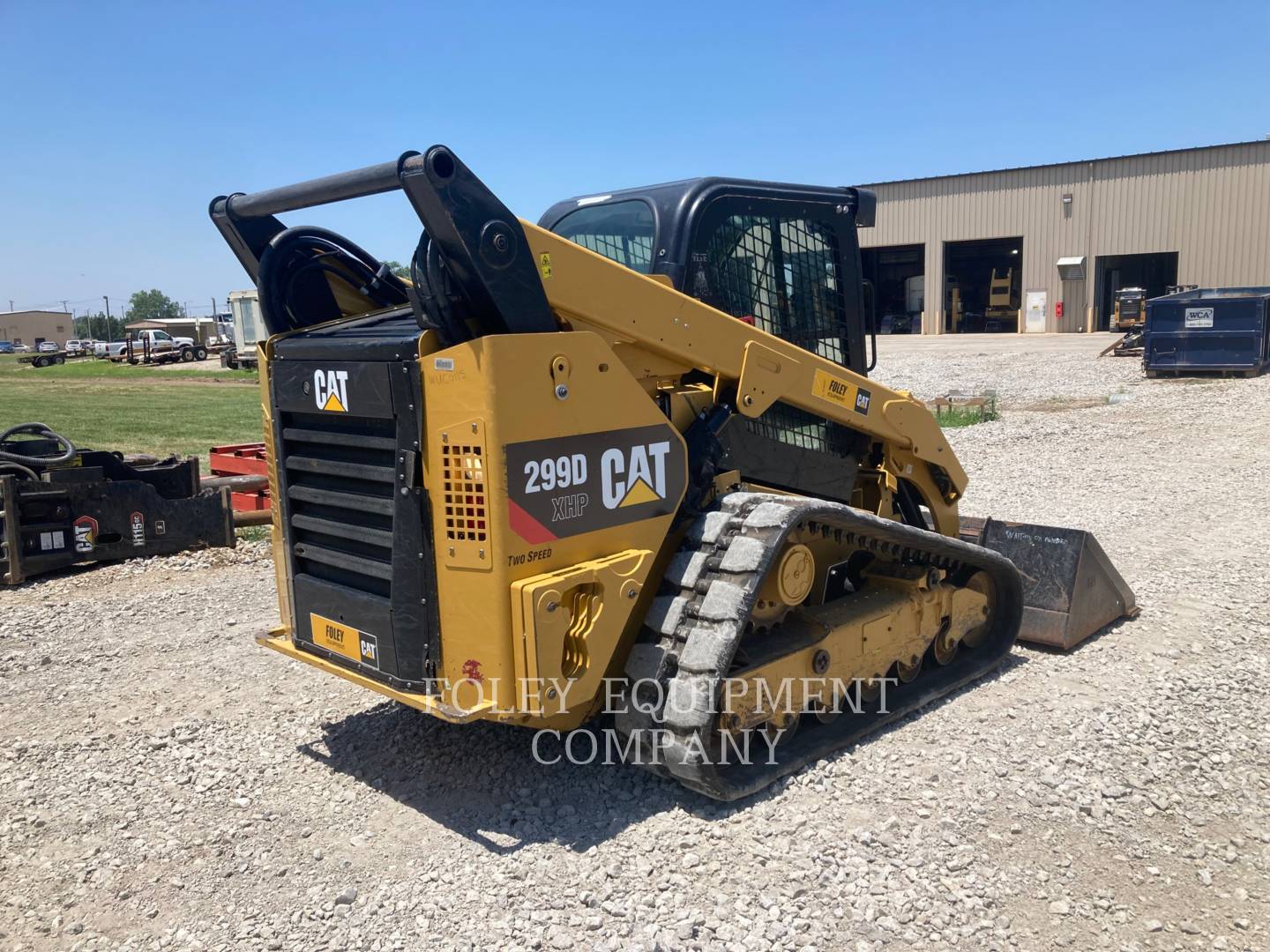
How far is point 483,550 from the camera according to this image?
3775 mm

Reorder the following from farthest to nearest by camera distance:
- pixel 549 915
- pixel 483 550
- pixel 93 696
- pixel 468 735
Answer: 1. pixel 93 696
2. pixel 468 735
3. pixel 483 550
4. pixel 549 915

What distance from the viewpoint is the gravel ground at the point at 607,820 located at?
11.4 ft

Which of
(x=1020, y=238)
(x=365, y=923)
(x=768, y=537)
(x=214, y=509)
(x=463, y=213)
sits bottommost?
(x=365, y=923)

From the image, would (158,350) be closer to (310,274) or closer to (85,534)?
(85,534)

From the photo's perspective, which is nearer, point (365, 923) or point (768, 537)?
point (365, 923)

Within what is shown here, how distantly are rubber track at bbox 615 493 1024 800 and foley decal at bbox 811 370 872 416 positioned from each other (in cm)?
71

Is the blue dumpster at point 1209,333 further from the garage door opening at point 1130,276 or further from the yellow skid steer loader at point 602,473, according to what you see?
the yellow skid steer loader at point 602,473

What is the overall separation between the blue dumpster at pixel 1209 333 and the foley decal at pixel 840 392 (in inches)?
725

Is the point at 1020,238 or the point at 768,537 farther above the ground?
the point at 1020,238

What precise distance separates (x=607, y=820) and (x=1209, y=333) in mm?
20686

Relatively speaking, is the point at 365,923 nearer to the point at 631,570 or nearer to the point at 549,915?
the point at 549,915

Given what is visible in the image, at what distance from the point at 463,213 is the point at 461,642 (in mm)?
1589

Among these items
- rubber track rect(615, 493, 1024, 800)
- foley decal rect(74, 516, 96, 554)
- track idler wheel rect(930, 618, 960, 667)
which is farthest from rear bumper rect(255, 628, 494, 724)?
→ foley decal rect(74, 516, 96, 554)

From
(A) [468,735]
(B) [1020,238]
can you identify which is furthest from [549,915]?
(B) [1020,238]
